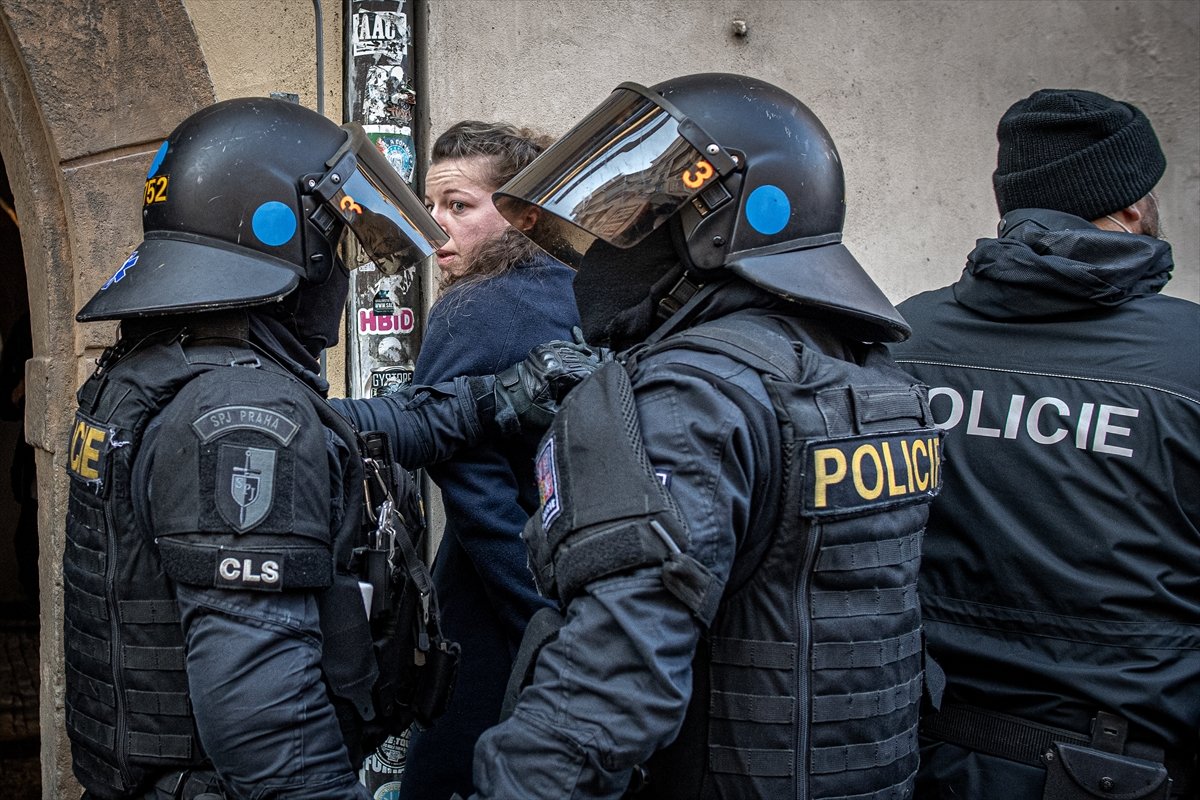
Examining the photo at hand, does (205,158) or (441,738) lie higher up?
(205,158)

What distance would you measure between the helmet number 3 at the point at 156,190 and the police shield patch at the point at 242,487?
1.88 ft

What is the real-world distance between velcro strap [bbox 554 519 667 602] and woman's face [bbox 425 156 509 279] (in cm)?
144

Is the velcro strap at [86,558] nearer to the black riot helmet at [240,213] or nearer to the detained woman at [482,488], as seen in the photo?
the black riot helmet at [240,213]

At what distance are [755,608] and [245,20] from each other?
8.01 feet

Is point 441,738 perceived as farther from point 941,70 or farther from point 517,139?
point 941,70

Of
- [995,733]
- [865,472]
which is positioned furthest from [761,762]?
[995,733]

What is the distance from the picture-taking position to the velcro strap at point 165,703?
1.69 m

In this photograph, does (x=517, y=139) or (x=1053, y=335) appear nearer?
(x=1053, y=335)

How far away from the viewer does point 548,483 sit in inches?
59.2

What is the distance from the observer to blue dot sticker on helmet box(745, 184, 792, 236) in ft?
5.40

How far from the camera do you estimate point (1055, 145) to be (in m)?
2.08

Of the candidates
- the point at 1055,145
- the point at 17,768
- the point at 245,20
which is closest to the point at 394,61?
the point at 245,20

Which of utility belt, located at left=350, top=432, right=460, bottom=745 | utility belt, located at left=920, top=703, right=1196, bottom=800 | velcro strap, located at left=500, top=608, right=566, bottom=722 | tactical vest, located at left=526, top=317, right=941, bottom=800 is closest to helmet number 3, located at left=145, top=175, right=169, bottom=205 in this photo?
utility belt, located at left=350, top=432, right=460, bottom=745

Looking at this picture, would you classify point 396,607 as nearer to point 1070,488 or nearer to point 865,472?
point 865,472
